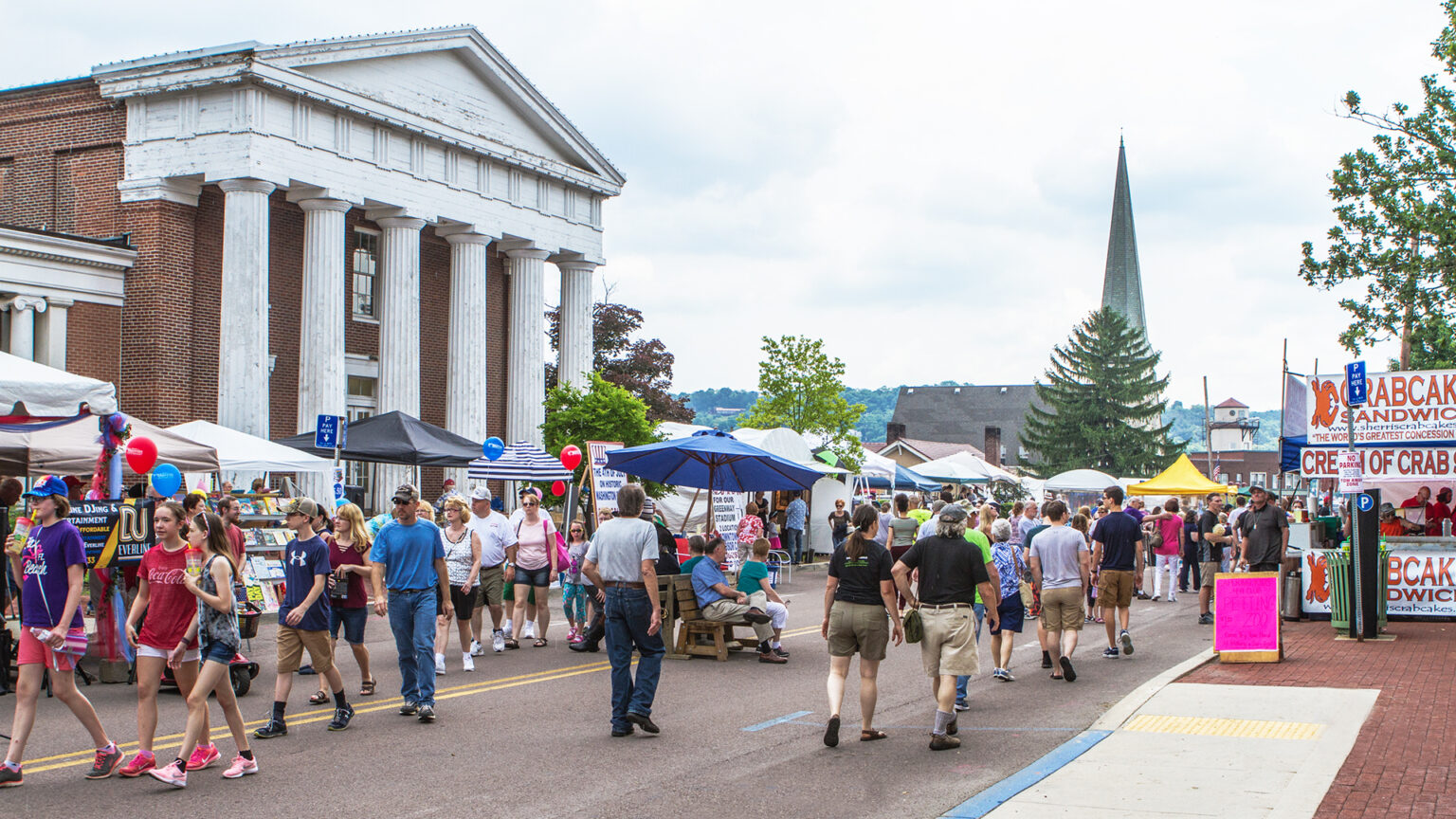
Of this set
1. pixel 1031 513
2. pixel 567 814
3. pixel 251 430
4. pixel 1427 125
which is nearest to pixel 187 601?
pixel 567 814

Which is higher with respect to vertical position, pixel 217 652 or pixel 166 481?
pixel 166 481

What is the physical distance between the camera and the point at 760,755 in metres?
8.66

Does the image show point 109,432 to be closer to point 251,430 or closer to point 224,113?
point 251,430

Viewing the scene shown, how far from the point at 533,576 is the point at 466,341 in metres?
18.1

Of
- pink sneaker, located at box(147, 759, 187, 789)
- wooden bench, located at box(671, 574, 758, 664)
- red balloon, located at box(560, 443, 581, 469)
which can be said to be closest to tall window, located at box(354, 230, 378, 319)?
red balloon, located at box(560, 443, 581, 469)

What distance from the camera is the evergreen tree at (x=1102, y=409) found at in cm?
7875

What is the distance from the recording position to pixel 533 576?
1474cm

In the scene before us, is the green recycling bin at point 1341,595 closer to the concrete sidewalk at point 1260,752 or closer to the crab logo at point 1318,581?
the crab logo at point 1318,581

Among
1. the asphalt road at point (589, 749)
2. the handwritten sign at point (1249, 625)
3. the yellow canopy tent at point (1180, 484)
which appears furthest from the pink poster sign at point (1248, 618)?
the yellow canopy tent at point (1180, 484)

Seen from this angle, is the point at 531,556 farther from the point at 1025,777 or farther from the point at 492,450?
the point at 492,450

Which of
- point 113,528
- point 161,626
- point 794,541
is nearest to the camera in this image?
point 161,626

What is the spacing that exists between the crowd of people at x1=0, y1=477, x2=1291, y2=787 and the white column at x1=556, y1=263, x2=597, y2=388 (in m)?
20.3

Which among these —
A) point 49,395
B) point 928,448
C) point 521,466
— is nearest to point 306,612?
point 49,395

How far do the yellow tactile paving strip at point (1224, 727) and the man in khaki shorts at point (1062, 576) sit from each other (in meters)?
2.38
